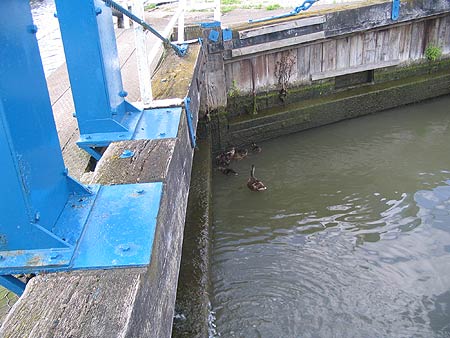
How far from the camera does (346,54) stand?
928 centimetres

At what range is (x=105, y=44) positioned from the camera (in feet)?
11.8

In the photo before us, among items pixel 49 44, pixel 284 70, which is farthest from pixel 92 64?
pixel 49 44

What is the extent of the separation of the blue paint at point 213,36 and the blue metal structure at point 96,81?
A: 13.5ft

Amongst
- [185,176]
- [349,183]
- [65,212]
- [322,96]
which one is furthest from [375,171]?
[65,212]

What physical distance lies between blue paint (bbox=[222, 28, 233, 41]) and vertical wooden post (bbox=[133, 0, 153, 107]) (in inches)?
158

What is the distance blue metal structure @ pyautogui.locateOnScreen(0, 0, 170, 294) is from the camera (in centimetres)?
184

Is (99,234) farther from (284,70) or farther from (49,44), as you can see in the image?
(49,44)

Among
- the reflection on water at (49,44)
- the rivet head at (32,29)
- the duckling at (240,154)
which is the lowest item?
the duckling at (240,154)

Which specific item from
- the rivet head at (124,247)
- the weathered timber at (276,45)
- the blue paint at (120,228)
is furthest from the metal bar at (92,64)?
the weathered timber at (276,45)

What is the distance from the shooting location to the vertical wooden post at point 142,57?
3.95 metres

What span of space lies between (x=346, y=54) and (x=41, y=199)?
8333 millimetres

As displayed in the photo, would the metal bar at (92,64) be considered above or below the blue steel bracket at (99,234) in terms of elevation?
above

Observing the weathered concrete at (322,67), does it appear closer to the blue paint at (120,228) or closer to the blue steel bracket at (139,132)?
the blue steel bracket at (139,132)

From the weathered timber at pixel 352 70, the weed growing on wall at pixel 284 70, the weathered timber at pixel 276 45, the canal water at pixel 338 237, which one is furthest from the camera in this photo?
the weathered timber at pixel 352 70
